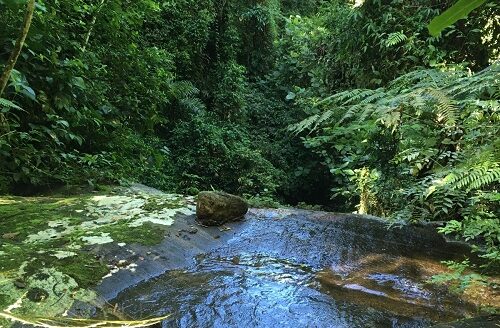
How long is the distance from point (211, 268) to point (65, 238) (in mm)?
1076

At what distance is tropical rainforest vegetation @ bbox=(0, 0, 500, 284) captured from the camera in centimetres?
288

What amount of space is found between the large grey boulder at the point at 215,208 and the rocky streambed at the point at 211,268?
0.10 metres

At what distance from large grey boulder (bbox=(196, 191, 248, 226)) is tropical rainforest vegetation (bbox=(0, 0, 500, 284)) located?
939mm

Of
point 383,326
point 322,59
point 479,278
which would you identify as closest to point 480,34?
point 322,59

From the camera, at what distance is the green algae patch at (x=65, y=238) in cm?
226

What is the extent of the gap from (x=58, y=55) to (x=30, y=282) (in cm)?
279

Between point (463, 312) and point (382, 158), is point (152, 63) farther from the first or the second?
point (463, 312)

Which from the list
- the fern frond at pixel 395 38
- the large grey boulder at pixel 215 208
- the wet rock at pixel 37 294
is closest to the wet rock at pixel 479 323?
the wet rock at pixel 37 294

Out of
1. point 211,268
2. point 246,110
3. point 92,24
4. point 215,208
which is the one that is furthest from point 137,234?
point 246,110

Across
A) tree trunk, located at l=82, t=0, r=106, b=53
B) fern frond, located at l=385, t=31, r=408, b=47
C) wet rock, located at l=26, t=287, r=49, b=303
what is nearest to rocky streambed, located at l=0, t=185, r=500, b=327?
wet rock, located at l=26, t=287, r=49, b=303

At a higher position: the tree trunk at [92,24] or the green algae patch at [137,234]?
the tree trunk at [92,24]

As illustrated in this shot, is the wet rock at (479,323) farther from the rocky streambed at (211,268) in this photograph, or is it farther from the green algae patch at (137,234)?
the green algae patch at (137,234)

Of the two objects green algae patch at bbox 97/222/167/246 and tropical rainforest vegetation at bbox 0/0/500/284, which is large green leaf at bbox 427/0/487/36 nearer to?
tropical rainforest vegetation at bbox 0/0/500/284

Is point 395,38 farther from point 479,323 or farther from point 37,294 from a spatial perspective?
point 37,294
